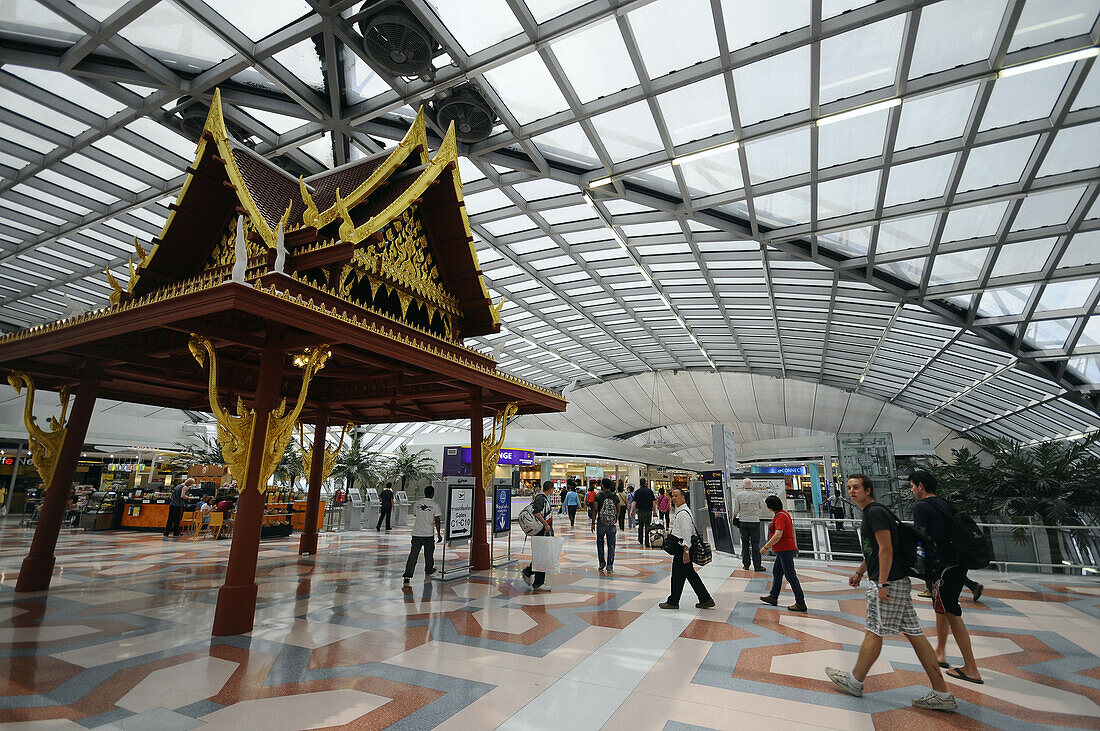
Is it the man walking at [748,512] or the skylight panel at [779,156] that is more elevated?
the skylight panel at [779,156]

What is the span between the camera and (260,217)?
7109 millimetres

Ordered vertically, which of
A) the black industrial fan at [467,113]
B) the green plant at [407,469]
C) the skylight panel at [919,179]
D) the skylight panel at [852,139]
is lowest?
the green plant at [407,469]

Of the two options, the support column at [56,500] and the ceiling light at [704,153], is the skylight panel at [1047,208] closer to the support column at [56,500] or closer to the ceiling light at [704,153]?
the ceiling light at [704,153]

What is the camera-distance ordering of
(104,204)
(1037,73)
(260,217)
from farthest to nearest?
(104,204), (1037,73), (260,217)

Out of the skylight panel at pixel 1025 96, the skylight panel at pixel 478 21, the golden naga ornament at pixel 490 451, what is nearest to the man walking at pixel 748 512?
the golden naga ornament at pixel 490 451

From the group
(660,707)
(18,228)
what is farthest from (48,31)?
(660,707)

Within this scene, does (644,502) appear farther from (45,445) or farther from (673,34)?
(45,445)

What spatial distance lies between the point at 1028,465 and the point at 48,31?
76.5ft

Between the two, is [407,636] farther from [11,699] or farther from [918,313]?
[918,313]

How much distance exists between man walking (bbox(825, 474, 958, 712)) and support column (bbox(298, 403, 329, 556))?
38.5 feet

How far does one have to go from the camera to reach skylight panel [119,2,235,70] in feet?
31.9

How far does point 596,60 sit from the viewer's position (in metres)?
10.6

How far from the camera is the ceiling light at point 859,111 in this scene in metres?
10.2

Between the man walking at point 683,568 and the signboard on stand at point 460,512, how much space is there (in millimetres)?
4086
